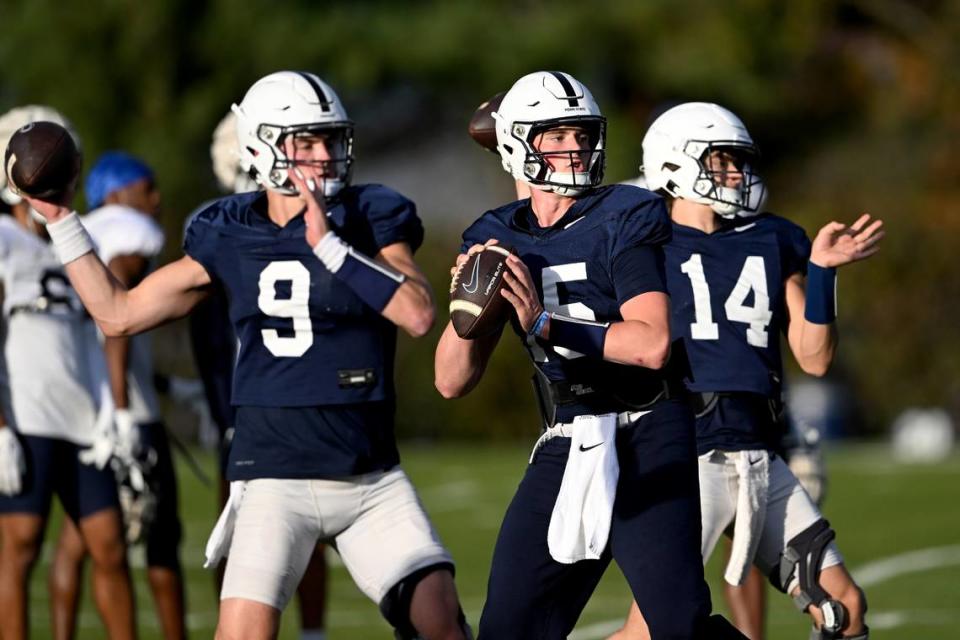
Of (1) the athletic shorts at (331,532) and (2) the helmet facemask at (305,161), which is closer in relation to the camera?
(1) the athletic shorts at (331,532)

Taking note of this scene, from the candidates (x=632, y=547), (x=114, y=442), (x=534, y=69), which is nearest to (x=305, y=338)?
(x=632, y=547)

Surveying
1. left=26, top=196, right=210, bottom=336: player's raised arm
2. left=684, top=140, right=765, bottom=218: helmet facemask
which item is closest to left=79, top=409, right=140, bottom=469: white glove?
left=26, top=196, right=210, bottom=336: player's raised arm

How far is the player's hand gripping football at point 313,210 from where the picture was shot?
5.23 m

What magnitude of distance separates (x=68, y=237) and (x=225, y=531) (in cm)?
98

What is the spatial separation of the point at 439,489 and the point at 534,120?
30.5 feet

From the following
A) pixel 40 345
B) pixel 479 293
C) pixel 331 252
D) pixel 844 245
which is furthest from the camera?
pixel 40 345

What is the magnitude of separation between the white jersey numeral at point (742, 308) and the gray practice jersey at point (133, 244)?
7.22 ft

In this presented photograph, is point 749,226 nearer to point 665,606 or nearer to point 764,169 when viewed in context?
point 665,606

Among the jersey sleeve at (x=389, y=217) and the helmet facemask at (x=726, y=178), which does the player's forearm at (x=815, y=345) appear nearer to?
the helmet facemask at (x=726, y=178)

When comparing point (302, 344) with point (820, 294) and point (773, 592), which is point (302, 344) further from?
point (773, 592)

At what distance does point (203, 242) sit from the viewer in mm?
5500

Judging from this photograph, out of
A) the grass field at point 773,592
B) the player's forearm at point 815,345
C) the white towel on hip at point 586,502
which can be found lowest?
the grass field at point 773,592

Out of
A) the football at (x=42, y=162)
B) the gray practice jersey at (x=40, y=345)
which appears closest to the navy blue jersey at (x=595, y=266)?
the football at (x=42, y=162)

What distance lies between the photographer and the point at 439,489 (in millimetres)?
14141
